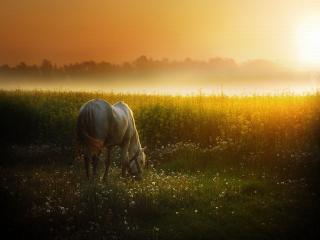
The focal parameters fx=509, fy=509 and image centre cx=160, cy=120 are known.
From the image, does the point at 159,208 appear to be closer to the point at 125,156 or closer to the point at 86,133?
the point at 86,133

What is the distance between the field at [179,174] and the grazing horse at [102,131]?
2.31 feet

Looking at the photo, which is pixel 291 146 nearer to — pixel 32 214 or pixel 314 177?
pixel 314 177

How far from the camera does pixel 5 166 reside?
2027 centimetres

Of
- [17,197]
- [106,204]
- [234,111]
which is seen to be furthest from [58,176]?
[234,111]

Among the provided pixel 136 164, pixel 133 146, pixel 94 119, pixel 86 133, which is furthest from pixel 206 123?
pixel 86 133

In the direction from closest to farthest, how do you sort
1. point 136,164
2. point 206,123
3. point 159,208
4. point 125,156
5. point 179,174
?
point 159,208 < point 125,156 < point 136,164 < point 179,174 < point 206,123

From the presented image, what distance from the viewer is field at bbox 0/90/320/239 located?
11.6 m

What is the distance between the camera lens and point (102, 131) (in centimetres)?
1509

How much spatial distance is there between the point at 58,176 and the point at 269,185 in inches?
271

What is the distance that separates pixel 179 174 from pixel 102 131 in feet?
11.9

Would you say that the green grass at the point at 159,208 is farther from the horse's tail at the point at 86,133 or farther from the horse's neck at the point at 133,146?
the horse's neck at the point at 133,146

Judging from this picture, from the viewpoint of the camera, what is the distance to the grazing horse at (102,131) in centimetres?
1479

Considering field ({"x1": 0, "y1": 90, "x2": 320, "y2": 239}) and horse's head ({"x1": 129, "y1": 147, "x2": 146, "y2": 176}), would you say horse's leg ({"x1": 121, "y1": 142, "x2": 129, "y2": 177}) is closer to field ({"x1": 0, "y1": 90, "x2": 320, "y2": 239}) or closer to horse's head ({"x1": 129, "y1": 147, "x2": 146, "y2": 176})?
horse's head ({"x1": 129, "y1": 147, "x2": 146, "y2": 176})

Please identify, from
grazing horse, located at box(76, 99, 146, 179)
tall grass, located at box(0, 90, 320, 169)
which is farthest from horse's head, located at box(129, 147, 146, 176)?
tall grass, located at box(0, 90, 320, 169)
